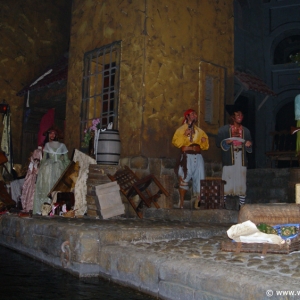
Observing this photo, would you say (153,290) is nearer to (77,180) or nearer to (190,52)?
(77,180)

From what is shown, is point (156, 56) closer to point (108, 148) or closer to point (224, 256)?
point (108, 148)

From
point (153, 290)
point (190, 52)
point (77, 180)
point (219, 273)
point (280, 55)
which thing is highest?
point (280, 55)

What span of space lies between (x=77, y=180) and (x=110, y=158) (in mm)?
795

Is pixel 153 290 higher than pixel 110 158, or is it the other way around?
pixel 110 158

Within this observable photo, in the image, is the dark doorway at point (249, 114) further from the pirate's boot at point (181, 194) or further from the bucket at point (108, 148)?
the bucket at point (108, 148)

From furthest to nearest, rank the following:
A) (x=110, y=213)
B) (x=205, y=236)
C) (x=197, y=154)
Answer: (x=197, y=154)
(x=110, y=213)
(x=205, y=236)

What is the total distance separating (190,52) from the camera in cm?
914

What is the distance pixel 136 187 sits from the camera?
7652mm

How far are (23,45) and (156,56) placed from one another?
6.60 m

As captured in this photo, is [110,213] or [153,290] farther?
A: [110,213]

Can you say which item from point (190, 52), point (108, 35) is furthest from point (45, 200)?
point (190, 52)

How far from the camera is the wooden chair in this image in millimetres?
7676

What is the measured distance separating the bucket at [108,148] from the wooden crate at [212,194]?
5.89 ft

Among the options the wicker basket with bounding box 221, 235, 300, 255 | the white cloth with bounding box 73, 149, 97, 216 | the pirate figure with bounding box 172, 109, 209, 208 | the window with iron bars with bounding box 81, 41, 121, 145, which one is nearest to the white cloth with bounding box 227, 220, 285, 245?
the wicker basket with bounding box 221, 235, 300, 255
